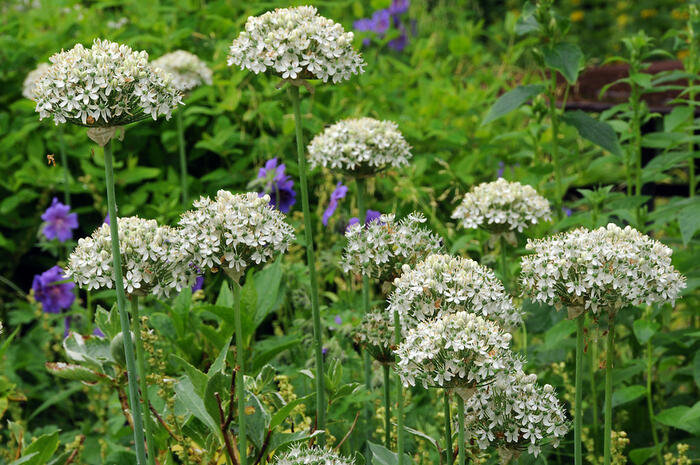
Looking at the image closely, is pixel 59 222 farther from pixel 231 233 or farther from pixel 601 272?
pixel 601 272

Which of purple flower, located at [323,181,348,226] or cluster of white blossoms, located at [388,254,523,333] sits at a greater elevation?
cluster of white blossoms, located at [388,254,523,333]

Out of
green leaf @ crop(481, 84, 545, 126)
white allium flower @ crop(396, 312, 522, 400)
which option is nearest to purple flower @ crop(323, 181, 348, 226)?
green leaf @ crop(481, 84, 545, 126)

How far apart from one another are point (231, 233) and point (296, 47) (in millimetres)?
471

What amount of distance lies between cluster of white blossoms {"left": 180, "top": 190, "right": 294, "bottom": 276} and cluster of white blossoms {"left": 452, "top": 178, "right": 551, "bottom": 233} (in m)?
0.82

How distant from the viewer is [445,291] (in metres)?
1.66

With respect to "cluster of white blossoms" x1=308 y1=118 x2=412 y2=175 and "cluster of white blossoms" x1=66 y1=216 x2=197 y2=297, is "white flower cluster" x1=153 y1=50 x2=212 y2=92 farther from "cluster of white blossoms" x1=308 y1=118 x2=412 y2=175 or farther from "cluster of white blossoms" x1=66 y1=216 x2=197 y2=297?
"cluster of white blossoms" x1=66 y1=216 x2=197 y2=297

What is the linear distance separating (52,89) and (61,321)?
2.24 m

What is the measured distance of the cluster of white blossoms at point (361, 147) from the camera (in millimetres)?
2301

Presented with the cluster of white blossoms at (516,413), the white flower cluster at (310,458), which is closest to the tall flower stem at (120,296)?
the white flower cluster at (310,458)

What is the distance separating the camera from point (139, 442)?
174 cm

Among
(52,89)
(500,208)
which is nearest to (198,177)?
(500,208)

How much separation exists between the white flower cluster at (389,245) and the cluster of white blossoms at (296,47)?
→ 1.22 ft

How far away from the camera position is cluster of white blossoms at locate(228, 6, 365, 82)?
6.02 feet

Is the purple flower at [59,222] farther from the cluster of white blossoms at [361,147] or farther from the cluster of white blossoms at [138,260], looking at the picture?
the cluster of white blossoms at [138,260]
